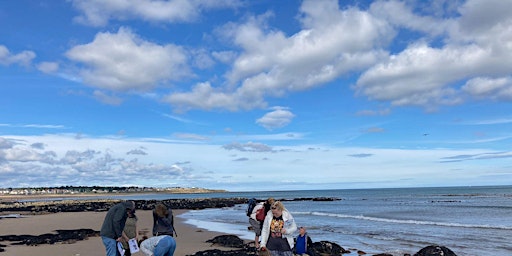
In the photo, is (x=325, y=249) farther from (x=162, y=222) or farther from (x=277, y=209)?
(x=277, y=209)

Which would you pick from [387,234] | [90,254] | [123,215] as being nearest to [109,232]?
[123,215]

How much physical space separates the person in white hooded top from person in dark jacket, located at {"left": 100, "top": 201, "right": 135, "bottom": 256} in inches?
115

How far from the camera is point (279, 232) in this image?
708 centimetres

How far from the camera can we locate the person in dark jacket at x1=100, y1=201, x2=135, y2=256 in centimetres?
833

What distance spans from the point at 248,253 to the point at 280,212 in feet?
23.0

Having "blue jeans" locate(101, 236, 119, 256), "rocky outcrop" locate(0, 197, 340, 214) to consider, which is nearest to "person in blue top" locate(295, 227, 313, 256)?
"blue jeans" locate(101, 236, 119, 256)

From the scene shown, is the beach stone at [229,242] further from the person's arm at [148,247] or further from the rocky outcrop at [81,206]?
the rocky outcrop at [81,206]

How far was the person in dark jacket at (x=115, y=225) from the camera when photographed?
833 centimetres

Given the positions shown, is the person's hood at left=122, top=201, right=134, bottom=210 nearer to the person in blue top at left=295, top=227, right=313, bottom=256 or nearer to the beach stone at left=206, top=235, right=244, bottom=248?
the person in blue top at left=295, top=227, right=313, bottom=256

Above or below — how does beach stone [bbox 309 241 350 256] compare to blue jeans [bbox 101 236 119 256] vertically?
below

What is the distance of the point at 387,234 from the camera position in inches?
872

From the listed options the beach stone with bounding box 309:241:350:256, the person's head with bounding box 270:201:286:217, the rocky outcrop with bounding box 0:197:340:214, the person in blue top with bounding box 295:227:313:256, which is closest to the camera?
the person's head with bounding box 270:201:286:217

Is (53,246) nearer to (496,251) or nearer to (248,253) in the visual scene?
(248,253)

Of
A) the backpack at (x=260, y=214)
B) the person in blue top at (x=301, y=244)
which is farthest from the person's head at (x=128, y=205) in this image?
the person in blue top at (x=301, y=244)
